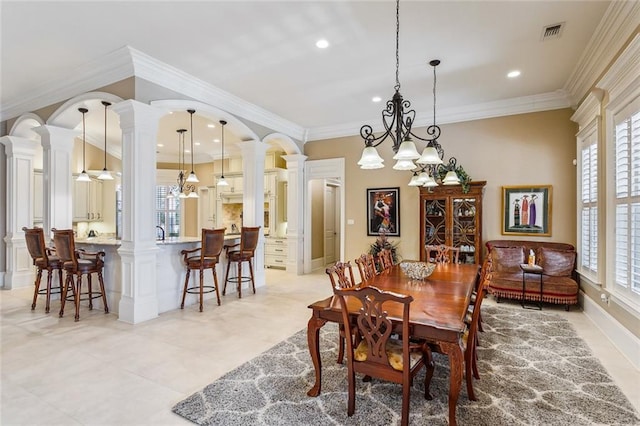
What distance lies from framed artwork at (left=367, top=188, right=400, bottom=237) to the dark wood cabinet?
0.63 meters

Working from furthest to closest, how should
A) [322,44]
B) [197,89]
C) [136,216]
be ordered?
1. [197,89]
2. [136,216]
3. [322,44]

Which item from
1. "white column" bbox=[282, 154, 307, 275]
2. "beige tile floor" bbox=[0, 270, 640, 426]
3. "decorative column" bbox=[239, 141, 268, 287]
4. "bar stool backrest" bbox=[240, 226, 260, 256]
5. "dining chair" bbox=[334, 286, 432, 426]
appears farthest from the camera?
"white column" bbox=[282, 154, 307, 275]

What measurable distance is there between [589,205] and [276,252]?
5.87m

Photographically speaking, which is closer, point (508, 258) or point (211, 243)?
point (211, 243)

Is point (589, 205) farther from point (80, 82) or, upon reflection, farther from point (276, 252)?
point (80, 82)

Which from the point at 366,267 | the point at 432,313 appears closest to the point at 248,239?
the point at 366,267

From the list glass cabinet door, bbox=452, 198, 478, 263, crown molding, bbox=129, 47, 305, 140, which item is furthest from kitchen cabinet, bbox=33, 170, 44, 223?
glass cabinet door, bbox=452, 198, 478, 263

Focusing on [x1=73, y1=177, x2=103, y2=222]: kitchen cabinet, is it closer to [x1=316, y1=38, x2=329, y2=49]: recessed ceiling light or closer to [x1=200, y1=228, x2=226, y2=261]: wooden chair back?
[x1=200, y1=228, x2=226, y2=261]: wooden chair back

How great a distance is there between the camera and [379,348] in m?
2.02

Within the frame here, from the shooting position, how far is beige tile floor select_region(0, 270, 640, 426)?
88.0 inches

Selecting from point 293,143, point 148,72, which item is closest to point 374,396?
point 148,72

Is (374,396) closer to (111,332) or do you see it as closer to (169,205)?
(111,332)

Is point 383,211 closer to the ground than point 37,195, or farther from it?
closer to the ground

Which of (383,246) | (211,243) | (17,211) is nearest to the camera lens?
(211,243)
